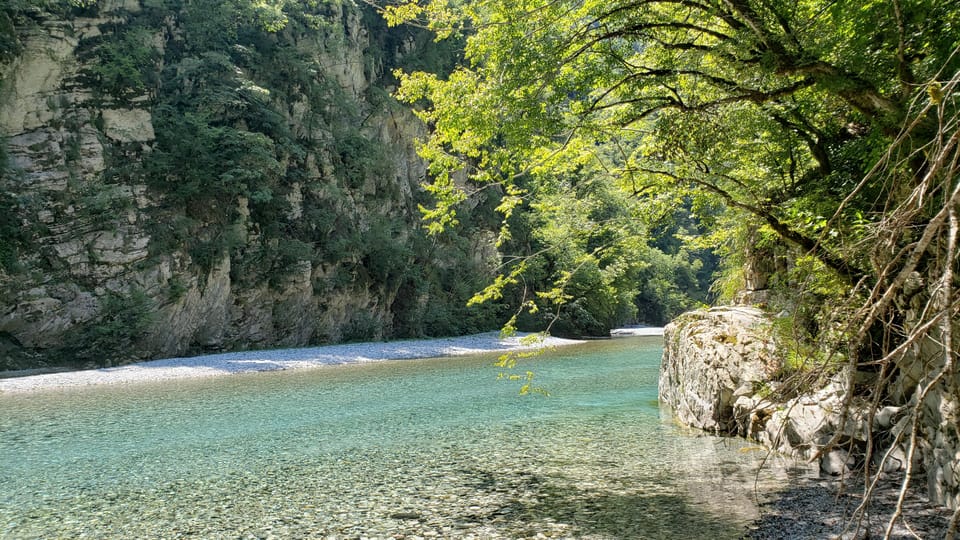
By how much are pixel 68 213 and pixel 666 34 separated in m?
21.6

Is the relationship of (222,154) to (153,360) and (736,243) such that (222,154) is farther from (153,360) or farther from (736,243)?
(736,243)

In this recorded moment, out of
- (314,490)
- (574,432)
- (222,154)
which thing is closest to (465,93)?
(314,490)

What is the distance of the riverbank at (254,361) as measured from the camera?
17.0 m

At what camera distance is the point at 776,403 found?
15.2 ft

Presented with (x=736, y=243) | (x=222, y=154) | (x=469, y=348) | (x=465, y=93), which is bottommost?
(x=469, y=348)

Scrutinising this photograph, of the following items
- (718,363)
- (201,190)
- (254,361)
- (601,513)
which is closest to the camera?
(601,513)

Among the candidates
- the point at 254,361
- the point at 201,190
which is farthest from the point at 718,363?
the point at 201,190

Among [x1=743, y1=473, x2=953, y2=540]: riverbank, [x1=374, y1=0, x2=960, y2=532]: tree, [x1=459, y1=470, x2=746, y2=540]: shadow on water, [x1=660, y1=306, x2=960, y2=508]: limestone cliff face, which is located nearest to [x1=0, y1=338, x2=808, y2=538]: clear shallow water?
[x1=459, y1=470, x2=746, y2=540]: shadow on water

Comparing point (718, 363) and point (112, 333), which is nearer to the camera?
point (718, 363)

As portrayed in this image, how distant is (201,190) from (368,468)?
20.9m

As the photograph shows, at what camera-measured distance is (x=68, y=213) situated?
20.9m

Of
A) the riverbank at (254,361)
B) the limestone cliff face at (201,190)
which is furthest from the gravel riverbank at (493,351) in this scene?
the limestone cliff face at (201,190)

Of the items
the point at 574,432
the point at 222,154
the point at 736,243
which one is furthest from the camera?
the point at 222,154

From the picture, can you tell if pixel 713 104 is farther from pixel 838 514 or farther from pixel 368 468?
pixel 368 468
